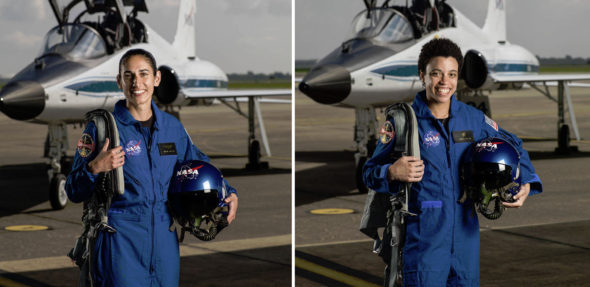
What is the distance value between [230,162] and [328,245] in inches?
474

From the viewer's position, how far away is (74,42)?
51.5 feet

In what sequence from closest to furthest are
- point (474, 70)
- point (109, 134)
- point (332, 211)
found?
point (109, 134) < point (332, 211) < point (474, 70)

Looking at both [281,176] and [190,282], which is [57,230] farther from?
[281,176]

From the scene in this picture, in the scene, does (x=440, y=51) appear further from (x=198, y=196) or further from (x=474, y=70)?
(x=474, y=70)

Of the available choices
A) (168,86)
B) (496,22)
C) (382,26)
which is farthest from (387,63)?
(496,22)

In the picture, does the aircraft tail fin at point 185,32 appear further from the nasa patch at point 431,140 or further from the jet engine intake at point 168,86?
the nasa patch at point 431,140

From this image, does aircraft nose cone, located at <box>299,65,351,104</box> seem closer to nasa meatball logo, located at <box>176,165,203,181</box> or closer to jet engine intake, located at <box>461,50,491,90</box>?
jet engine intake, located at <box>461,50,491,90</box>

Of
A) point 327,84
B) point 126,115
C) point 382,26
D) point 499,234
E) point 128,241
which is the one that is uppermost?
point 382,26

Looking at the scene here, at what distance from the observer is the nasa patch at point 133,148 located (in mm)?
4199

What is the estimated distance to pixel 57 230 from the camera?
11.6 m

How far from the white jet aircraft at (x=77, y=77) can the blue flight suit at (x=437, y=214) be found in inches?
396

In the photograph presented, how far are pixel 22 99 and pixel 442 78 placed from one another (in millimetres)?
10682

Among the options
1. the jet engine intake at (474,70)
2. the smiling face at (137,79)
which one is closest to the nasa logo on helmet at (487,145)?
the smiling face at (137,79)

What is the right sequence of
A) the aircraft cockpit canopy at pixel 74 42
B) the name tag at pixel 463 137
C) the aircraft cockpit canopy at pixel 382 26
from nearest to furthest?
the name tag at pixel 463 137 < the aircraft cockpit canopy at pixel 74 42 < the aircraft cockpit canopy at pixel 382 26
